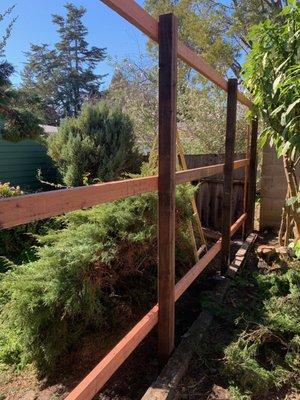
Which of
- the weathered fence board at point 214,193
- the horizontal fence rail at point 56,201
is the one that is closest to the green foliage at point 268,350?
the horizontal fence rail at point 56,201

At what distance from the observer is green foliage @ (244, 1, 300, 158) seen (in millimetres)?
2535

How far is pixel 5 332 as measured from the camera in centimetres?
283

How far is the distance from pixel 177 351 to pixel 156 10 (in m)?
14.4

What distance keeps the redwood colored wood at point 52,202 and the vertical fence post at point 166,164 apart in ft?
1.22

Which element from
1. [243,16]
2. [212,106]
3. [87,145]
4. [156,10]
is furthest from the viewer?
[156,10]

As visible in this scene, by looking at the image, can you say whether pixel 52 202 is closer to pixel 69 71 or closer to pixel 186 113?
pixel 186 113

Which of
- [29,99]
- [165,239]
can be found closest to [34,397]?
[165,239]

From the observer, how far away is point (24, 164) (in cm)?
827

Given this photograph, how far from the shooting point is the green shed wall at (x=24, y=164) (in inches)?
309

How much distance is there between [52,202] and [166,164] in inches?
35.0

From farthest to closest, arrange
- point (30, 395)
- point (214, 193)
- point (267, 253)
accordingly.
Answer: point (214, 193), point (267, 253), point (30, 395)

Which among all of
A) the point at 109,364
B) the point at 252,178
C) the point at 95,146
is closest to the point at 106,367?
the point at 109,364

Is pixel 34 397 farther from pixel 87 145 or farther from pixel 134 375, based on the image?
pixel 87 145

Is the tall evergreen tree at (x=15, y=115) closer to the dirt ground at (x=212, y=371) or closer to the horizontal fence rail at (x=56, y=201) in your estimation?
the horizontal fence rail at (x=56, y=201)
